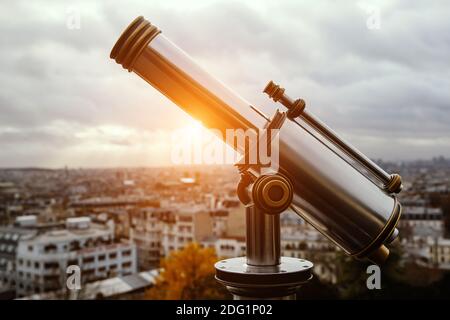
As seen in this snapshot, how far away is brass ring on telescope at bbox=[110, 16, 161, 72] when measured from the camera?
865mm

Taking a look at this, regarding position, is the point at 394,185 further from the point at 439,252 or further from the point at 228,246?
the point at 228,246

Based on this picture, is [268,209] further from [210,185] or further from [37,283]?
[210,185]

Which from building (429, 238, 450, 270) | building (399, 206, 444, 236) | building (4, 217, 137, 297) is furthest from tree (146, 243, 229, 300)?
building (399, 206, 444, 236)

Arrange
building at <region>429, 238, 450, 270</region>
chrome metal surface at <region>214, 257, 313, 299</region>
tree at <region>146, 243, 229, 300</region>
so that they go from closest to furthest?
chrome metal surface at <region>214, 257, 313, 299</region> < tree at <region>146, 243, 229, 300</region> < building at <region>429, 238, 450, 270</region>

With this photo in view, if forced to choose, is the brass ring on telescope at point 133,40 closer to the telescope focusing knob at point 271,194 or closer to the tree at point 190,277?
the telescope focusing knob at point 271,194

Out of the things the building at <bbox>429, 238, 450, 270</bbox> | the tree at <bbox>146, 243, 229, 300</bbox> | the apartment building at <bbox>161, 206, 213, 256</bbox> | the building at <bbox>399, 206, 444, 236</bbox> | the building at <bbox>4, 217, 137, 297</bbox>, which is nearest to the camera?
the tree at <bbox>146, 243, 229, 300</bbox>

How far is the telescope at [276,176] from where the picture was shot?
0.81 meters

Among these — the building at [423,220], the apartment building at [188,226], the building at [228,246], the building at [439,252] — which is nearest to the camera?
the building at [439,252]

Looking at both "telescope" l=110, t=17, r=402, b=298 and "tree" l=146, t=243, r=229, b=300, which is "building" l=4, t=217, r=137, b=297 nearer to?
"tree" l=146, t=243, r=229, b=300

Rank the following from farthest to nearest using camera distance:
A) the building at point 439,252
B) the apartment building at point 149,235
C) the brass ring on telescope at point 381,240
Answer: the apartment building at point 149,235 < the building at point 439,252 < the brass ring on telescope at point 381,240

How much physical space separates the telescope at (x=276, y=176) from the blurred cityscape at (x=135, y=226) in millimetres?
10655

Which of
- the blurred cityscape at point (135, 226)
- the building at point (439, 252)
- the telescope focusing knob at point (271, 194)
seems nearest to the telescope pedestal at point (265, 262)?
the telescope focusing knob at point (271, 194)
